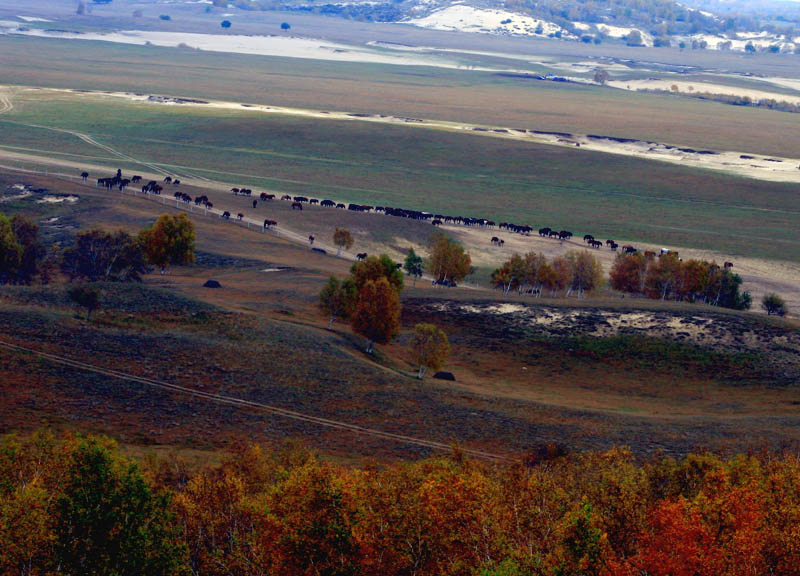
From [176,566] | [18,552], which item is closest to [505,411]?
[176,566]

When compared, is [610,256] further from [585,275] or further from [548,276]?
[548,276]

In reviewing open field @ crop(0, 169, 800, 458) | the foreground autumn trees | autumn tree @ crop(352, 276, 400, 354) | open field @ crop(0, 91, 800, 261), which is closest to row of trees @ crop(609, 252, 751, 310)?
open field @ crop(0, 169, 800, 458)

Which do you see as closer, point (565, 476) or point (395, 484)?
point (395, 484)

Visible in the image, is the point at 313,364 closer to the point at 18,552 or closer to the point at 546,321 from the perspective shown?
the point at 546,321

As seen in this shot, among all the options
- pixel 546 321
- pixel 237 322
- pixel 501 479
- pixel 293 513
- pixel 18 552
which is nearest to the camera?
pixel 18 552

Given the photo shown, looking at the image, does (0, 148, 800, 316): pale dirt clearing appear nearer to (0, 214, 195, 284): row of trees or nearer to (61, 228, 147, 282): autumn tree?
(0, 214, 195, 284): row of trees

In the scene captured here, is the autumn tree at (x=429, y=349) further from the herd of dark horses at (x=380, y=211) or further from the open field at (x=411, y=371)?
the herd of dark horses at (x=380, y=211)

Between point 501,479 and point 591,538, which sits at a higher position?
point 591,538
